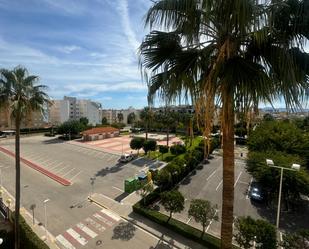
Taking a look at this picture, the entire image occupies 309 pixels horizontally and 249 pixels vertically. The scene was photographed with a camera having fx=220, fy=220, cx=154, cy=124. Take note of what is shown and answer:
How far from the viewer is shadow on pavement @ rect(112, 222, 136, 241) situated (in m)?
16.4

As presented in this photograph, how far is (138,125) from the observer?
85625mm

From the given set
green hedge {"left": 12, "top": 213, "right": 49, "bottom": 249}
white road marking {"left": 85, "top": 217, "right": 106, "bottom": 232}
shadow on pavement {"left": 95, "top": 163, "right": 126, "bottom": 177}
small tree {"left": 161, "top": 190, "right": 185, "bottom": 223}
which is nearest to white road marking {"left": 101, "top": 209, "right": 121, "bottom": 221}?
white road marking {"left": 85, "top": 217, "right": 106, "bottom": 232}

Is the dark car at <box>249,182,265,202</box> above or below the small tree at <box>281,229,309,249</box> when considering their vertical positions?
below

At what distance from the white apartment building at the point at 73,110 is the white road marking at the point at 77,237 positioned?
3199 inches

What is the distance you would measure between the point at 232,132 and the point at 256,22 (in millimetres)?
2469

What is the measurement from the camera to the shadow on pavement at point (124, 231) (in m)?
16.4

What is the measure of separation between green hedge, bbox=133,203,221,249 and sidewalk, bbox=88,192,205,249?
29cm

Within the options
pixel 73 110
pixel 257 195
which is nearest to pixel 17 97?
pixel 257 195

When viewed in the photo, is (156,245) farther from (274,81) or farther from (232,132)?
(274,81)

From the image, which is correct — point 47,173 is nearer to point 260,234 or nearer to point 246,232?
point 246,232

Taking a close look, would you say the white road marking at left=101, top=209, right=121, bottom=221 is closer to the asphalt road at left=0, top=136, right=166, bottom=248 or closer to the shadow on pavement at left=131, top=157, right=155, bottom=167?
the asphalt road at left=0, top=136, right=166, bottom=248

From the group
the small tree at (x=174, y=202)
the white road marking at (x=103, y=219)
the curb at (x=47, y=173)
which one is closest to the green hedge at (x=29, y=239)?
the white road marking at (x=103, y=219)

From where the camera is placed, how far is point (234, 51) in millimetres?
5016

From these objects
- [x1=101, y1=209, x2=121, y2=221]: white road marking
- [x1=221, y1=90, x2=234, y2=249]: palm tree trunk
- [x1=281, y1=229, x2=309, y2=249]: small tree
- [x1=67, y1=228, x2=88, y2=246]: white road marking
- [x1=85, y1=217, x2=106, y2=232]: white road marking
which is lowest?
[x1=67, y1=228, x2=88, y2=246]: white road marking
